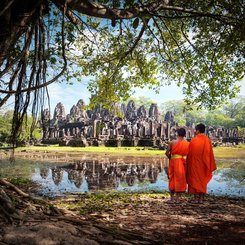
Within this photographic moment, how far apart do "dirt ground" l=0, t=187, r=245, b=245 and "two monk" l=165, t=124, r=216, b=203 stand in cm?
35

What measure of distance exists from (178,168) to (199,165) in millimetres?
502

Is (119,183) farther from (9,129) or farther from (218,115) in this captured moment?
(218,115)

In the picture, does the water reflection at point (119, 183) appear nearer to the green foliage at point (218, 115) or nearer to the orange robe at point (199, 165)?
the orange robe at point (199, 165)

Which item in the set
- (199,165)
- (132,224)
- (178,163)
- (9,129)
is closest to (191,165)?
(199,165)

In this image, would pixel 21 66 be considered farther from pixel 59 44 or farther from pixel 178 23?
pixel 178 23

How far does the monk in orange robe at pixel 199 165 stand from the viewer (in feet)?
19.6

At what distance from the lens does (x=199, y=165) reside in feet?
19.9

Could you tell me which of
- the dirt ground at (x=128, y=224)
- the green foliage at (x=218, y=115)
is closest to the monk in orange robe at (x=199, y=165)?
the dirt ground at (x=128, y=224)

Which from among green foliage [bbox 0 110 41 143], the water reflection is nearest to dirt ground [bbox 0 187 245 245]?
green foliage [bbox 0 110 41 143]

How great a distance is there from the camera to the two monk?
233 inches

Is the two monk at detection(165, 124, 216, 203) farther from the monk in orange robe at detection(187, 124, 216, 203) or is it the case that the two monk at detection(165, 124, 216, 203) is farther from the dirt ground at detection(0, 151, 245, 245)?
the dirt ground at detection(0, 151, 245, 245)

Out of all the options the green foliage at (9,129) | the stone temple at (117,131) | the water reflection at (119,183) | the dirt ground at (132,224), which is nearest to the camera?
the dirt ground at (132,224)

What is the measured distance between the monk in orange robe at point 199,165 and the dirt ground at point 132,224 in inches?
14.6

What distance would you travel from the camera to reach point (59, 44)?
19.5 ft
